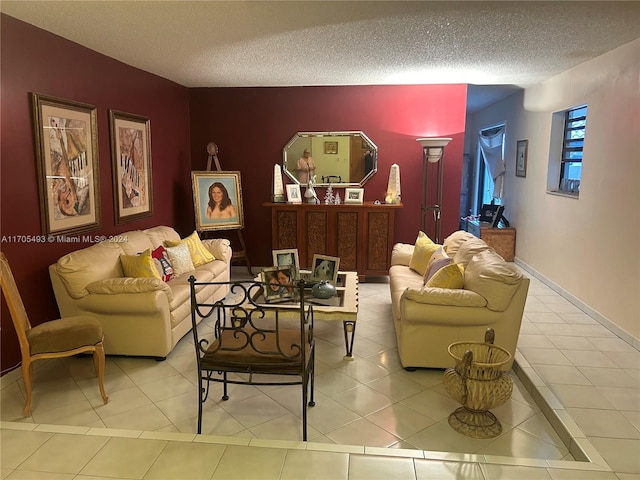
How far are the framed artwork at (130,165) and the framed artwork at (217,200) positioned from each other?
65cm

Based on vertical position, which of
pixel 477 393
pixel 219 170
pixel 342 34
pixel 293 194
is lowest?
pixel 477 393

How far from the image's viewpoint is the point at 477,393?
8.89 feet

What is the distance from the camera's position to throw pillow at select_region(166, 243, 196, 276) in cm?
459

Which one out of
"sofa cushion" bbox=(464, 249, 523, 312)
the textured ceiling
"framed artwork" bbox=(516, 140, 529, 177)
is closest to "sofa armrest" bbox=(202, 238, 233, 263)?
the textured ceiling

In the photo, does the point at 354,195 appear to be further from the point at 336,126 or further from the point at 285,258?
the point at 285,258

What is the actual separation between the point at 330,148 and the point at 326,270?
2681mm

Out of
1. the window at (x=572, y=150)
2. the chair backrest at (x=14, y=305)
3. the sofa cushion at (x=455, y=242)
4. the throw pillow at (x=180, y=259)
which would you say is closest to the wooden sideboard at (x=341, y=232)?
the sofa cushion at (x=455, y=242)

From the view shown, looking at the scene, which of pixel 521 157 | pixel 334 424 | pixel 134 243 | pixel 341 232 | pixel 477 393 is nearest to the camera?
pixel 477 393

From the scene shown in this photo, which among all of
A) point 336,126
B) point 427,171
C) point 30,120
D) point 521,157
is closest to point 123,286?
point 30,120

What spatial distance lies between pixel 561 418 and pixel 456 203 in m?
3.95

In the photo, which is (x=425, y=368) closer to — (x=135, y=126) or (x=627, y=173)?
(x=627, y=173)

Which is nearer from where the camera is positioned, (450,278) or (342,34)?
(450,278)

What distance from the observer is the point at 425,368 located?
141 inches

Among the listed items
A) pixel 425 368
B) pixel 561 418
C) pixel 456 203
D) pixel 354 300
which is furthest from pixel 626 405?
pixel 456 203
